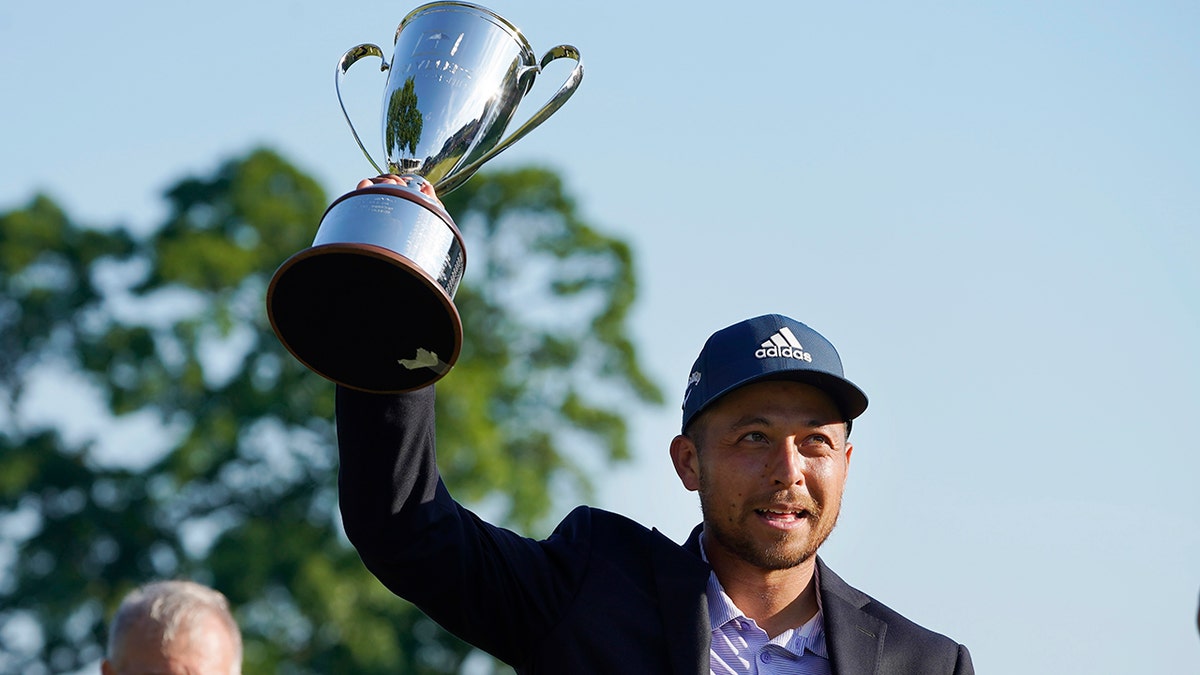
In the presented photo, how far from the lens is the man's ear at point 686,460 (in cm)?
449

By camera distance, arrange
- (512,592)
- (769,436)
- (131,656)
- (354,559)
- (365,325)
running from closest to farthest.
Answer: (131,656) → (365,325) → (512,592) → (769,436) → (354,559)

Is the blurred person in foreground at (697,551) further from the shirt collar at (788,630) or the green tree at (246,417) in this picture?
the green tree at (246,417)

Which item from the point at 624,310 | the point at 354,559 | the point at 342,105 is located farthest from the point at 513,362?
the point at 342,105

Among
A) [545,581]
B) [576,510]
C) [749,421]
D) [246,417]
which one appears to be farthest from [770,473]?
[246,417]

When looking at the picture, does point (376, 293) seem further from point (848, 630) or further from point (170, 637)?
point (848, 630)

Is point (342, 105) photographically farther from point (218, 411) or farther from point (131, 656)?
point (218, 411)

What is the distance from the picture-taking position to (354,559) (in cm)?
2059

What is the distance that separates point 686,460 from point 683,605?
0.55 metres

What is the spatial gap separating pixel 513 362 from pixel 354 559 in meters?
3.59

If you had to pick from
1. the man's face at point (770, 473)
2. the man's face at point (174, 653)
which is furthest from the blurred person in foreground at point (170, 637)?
the man's face at point (770, 473)

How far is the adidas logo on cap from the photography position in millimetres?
4340

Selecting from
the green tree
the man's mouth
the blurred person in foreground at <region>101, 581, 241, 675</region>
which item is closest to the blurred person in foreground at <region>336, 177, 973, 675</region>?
the man's mouth

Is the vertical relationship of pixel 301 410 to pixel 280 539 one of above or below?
above

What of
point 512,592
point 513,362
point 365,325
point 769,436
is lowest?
Result: point 512,592
